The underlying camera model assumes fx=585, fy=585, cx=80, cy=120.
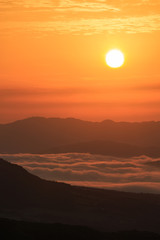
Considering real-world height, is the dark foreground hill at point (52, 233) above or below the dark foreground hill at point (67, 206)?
below

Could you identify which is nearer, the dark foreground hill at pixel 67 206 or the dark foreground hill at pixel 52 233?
the dark foreground hill at pixel 52 233

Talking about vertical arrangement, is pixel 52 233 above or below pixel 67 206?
below

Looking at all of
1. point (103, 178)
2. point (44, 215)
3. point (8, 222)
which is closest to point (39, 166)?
point (103, 178)

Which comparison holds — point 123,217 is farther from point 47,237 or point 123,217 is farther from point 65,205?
point 47,237

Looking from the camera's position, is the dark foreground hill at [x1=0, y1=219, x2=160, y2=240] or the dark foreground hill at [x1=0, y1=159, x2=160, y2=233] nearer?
the dark foreground hill at [x1=0, y1=219, x2=160, y2=240]

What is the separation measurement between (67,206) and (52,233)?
94.0ft

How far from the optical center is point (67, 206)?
84812 mm

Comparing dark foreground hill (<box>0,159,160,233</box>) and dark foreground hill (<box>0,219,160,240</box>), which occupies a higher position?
dark foreground hill (<box>0,159,160,233</box>)

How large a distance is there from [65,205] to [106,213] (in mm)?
6180

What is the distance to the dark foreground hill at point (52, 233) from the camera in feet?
177

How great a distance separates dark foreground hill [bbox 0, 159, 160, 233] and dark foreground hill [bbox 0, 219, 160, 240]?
12.9 meters

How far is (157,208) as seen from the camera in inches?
3688

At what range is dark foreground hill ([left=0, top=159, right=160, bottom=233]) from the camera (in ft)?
248

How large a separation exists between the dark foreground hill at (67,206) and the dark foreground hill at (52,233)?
12.9 m
